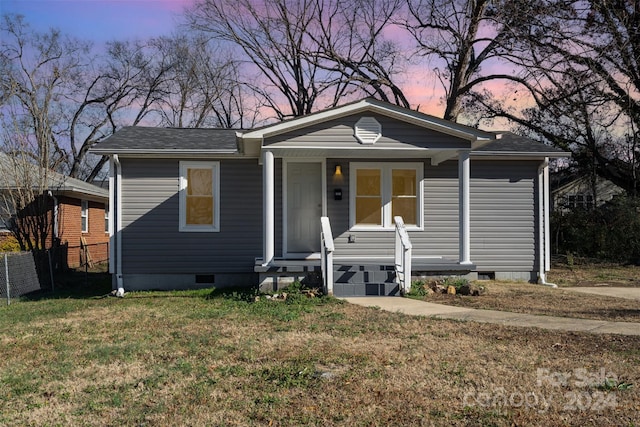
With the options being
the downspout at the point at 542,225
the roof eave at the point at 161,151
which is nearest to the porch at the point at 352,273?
the roof eave at the point at 161,151

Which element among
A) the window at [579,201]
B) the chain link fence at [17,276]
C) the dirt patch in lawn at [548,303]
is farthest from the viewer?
the window at [579,201]

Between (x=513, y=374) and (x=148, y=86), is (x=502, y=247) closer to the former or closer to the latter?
(x=513, y=374)

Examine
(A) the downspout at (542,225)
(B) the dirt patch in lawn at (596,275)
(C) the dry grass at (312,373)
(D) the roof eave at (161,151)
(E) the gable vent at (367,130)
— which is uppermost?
(E) the gable vent at (367,130)

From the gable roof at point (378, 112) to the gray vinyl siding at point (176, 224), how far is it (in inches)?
82.8

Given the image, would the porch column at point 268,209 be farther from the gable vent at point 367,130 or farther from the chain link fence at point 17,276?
the chain link fence at point 17,276

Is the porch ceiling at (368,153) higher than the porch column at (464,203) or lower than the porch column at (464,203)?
higher

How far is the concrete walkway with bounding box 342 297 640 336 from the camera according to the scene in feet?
23.9

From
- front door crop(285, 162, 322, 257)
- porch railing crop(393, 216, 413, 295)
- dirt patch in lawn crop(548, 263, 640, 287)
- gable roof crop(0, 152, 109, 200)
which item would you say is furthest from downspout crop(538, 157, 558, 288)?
gable roof crop(0, 152, 109, 200)

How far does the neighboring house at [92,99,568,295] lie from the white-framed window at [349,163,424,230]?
0.07 feet

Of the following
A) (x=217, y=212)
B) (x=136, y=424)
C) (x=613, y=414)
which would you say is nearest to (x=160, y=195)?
(x=217, y=212)

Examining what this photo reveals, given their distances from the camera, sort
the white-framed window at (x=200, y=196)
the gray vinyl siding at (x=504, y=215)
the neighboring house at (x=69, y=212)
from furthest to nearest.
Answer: the neighboring house at (x=69, y=212), the gray vinyl siding at (x=504, y=215), the white-framed window at (x=200, y=196)

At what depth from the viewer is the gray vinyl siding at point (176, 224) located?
12.4m

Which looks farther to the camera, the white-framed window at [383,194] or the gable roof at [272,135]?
the white-framed window at [383,194]

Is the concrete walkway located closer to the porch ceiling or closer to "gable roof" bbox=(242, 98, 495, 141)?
the porch ceiling
